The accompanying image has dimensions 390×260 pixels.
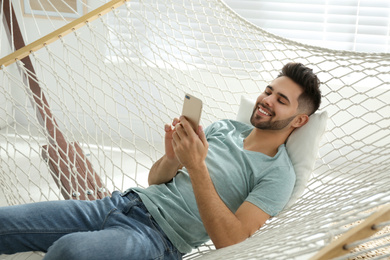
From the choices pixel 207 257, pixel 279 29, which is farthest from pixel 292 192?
pixel 279 29

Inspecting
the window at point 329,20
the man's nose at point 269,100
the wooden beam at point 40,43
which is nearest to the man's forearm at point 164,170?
the man's nose at point 269,100

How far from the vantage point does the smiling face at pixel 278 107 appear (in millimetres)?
1676

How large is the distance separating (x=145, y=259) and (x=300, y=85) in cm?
71

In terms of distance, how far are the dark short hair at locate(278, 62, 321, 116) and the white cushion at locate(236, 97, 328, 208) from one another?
41mm

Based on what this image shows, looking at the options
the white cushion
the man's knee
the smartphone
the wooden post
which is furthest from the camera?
the wooden post

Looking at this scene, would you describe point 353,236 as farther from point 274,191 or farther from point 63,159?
point 63,159

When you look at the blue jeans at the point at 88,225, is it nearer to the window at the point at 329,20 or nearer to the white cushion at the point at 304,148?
the white cushion at the point at 304,148

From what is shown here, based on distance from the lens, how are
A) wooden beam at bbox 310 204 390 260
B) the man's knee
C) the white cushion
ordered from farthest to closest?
the white cushion, the man's knee, wooden beam at bbox 310 204 390 260

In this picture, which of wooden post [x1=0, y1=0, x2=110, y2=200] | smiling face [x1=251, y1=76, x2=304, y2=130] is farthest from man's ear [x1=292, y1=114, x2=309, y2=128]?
wooden post [x1=0, y1=0, x2=110, y2=200]

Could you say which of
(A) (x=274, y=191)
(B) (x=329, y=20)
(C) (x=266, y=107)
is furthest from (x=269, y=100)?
(B) (x=329, y=20)

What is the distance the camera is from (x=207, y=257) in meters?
1.46

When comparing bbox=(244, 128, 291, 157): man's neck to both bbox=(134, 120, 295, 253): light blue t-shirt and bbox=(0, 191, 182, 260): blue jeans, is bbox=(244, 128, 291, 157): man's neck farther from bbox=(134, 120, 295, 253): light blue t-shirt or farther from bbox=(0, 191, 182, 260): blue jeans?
bbox=(0, 191, 182, 260): blue jeans

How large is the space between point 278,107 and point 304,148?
0.14 metres

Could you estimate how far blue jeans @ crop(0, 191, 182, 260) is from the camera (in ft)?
4.66
